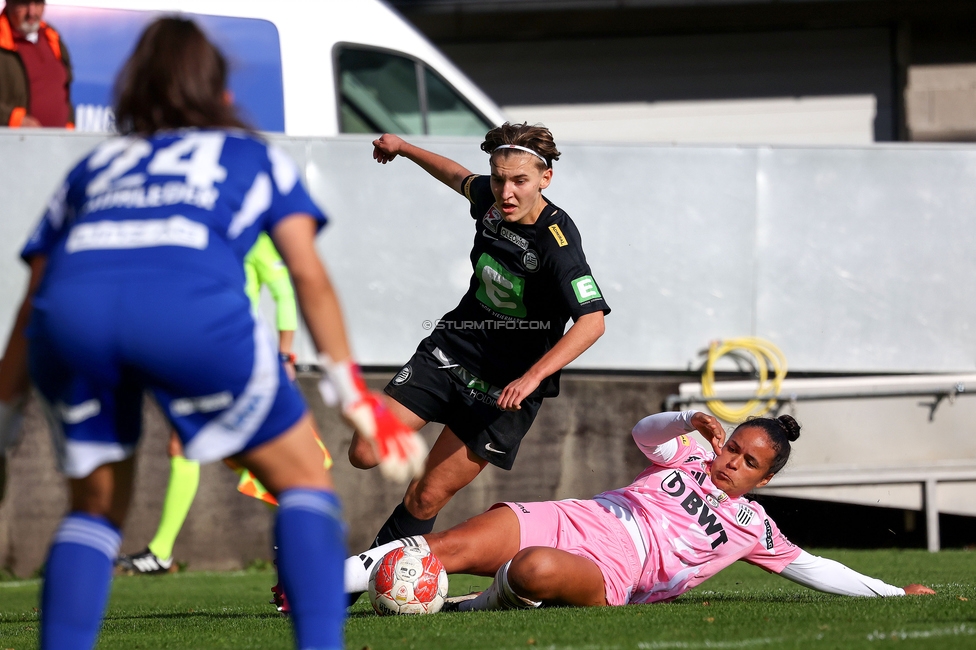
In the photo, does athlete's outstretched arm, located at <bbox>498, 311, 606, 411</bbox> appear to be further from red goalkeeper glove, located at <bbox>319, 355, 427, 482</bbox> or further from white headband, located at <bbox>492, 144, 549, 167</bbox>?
red goalkeeper glove, located at <bbox>319, 355, 427, 482</bbox>

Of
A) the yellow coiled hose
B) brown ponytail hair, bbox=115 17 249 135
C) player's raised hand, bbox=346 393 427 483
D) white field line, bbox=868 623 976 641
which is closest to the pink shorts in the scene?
white field line, bbox=868 623 976 641

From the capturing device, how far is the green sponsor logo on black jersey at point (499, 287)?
5.32 meters

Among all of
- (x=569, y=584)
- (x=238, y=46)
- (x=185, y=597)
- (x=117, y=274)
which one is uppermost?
(x=238, y=46)

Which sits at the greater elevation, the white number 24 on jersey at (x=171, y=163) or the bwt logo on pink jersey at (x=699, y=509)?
the white number 24 on jersey at (x=171, y=163)

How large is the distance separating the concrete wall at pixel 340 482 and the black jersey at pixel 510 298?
3.41 meters

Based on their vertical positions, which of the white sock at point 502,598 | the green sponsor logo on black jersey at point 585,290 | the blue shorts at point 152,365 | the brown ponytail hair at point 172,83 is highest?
the brown ponytail hair at point 172,83

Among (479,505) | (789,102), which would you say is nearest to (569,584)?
(479,505)

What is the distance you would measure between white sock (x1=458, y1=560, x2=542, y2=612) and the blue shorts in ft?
6.95

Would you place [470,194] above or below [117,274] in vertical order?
above

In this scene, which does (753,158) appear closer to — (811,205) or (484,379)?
(811,205)

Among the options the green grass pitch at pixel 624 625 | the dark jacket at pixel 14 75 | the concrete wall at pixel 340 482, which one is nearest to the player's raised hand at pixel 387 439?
the green grass pitch at pixel 624 625

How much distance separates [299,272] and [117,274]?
16.2 inches

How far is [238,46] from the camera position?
881 centimetres

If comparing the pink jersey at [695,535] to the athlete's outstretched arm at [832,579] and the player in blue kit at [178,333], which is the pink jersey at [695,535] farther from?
the player in blue kit at [178,333]
